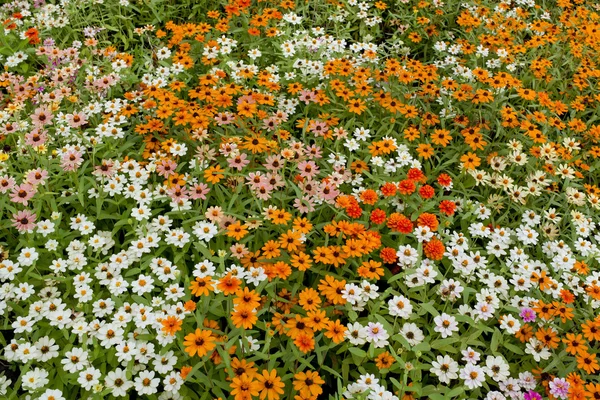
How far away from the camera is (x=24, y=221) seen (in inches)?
125

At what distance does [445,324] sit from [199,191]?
1787 millimetres

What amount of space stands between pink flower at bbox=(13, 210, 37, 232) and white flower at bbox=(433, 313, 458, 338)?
2.52m

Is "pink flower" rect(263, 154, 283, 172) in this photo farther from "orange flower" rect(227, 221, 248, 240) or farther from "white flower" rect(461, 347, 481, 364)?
"white flower" rect(461, 347, 481, 364)

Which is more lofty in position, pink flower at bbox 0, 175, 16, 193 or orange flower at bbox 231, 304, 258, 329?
pink flower at bbox 0, 175, 16, 193

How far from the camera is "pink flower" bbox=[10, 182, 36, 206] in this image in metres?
3.25

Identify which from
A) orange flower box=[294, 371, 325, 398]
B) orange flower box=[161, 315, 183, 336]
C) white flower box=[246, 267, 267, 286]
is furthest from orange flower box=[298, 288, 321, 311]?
orange flower box=[161, 315, 183, 336]

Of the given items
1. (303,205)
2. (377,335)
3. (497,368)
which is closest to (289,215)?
(303,205)

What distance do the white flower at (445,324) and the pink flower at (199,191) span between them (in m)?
1.67

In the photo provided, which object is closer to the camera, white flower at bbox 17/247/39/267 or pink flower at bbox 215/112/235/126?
white flower at bbox 17/247/39/267

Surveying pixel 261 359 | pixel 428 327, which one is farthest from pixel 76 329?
pixel 428 327

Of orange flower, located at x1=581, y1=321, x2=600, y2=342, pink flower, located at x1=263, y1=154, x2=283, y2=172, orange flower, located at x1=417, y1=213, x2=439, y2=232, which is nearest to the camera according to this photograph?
orange flower, located at x1=581, y1=321, x2=600, y2=342

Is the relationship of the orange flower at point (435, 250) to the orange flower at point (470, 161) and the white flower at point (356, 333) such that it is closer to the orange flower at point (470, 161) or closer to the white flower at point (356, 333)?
the white flower at point (356, 333)

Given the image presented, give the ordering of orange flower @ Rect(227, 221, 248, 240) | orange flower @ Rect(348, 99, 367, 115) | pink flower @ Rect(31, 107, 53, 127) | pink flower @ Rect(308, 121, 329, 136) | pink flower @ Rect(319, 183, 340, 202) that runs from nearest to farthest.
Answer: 1. orange flower @ Rect(227, 221, 248, 240)
2. pink flower @ Rect(319, 183, 340, 202)
3. pink flower @ Rect(31, 107, 53, 127)
4. pink flower @ Rect(308, 121, 329, 136)
5. orange flower @ Rect(348, 99, 367, 115)

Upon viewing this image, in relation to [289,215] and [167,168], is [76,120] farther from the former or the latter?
[289,215]
